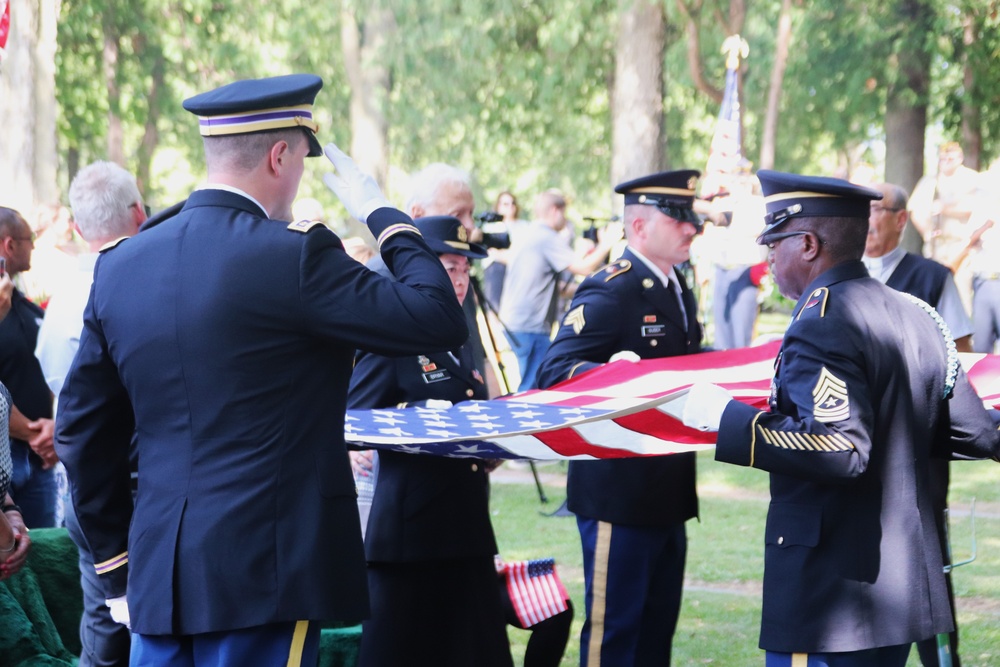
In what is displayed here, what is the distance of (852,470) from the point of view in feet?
10.1

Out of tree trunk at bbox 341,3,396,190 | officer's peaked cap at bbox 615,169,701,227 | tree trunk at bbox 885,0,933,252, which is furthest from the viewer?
tree trunk at bbox 341,3,396,190

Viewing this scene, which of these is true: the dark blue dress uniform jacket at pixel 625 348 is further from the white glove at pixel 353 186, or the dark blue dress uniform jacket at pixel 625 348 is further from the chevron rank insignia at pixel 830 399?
the white glove at pixel 353 186

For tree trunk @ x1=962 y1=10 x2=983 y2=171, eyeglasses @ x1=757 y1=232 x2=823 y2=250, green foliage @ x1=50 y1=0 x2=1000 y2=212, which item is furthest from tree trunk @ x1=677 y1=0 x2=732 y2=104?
eyeglasses @ x1=757 y1=232 x2=823 y2=250

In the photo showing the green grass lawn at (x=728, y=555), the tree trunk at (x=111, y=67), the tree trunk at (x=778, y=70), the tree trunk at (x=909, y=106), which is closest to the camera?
the green grass lawn at (x=728, y=555)

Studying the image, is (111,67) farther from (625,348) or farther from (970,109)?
(625,348)

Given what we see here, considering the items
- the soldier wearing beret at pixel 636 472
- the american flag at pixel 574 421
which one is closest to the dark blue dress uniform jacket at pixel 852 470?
the american flag at pixel 574 421

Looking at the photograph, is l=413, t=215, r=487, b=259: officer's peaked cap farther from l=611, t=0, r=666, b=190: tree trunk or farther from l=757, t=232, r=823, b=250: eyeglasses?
l=611, t=0, r=666, b=190: tree trunk

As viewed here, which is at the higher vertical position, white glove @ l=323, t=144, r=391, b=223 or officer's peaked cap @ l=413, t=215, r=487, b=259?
white glove @ l=323, t=144, r=391, b=223

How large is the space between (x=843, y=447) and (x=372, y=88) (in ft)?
70.6

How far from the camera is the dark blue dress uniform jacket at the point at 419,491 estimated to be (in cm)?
423

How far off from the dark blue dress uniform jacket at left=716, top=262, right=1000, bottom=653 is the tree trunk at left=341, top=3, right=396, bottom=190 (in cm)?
2000

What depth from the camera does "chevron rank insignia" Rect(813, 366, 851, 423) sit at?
122 inches

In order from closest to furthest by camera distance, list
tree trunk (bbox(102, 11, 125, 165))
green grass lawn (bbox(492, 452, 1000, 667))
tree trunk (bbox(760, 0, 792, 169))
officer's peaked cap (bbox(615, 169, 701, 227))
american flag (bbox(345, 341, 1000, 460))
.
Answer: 1. american flag (bbox(345, 341, 1000, 460))
2. officer's peaked cap (bbox(615, 169, 701, 227))
3. green grass lawn (bbox(492, 452, 1000, 667))
4. tree trunk (bbox(760, 0, 792, 169))
5. tree trunk (bbox(102, 11, 125, 165))

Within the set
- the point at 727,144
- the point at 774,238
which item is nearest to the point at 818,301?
the point at 774,238
